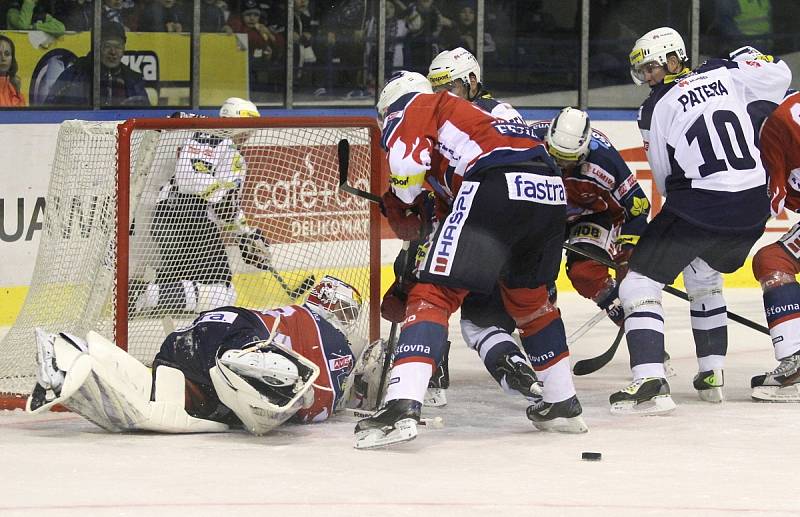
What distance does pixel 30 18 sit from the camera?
655 cm

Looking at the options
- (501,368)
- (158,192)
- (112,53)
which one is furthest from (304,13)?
(501,368)

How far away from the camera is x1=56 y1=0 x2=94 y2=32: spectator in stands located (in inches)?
262

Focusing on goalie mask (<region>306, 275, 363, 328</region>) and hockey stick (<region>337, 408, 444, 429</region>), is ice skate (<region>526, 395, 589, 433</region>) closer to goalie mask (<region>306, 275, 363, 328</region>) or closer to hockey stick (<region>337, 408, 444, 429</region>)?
hockey stick (<region>337, 408, 444, 429</region>)

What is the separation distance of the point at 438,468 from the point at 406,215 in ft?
2.92

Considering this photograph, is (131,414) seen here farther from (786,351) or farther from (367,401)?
(786,351)

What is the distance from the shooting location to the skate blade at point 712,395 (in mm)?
4754

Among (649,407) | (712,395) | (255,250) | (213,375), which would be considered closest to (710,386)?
(712,395)

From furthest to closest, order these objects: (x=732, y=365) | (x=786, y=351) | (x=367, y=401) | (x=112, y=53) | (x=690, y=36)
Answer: (x=690, y=36), (x=112, y=53), (x=732, y=365), (x=786, y=351), (x=367, y=401)

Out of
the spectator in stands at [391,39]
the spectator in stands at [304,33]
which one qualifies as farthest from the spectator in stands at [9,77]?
the spectator in stands at [391,39]

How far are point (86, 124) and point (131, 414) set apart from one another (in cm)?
118

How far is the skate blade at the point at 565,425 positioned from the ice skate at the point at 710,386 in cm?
74

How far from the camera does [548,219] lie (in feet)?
13.0

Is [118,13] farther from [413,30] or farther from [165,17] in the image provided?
[413,30]

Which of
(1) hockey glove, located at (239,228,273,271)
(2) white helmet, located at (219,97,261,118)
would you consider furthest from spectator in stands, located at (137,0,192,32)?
(1) hockey glove, located at (239,228,273,271)
